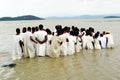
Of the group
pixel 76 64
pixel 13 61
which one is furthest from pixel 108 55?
pixel 13 61

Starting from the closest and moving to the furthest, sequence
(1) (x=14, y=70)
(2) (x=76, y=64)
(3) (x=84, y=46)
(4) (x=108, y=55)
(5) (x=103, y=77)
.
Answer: (5) (x=103, y=77) < (1) (x=14, y=70) < (2) (x=76, y=64) < (4) (x=108, y=55) < (3) (x=84, y=46)

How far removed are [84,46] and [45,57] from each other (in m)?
3.13

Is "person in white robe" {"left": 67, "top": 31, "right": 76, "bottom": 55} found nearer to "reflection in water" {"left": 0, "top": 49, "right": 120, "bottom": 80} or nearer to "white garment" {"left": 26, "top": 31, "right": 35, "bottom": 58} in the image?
"reflection in water" {"left": 0, "top": 49, "right": 120, "bottom": 80}

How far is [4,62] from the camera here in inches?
558

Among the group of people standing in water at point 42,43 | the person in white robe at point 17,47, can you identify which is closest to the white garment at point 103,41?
the group of people standing in water at point 42,43

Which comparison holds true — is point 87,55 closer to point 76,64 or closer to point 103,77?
point 76,64

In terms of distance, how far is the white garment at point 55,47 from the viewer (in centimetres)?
1414

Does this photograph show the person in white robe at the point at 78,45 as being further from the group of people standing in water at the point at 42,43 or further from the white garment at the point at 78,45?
the group of people standing in water at the point at 42,43

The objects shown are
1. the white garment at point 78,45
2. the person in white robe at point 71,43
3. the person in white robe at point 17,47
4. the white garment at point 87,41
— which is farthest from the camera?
the white garment at point 87,41

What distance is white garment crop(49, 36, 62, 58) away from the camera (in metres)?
14.1

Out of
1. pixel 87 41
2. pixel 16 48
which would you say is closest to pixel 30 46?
pixel 16 48

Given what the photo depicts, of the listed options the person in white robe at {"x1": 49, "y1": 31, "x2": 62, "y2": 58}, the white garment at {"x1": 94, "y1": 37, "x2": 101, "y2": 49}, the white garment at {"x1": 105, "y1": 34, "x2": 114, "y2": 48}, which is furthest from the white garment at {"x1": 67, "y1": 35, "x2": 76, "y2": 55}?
the white garment at {"x1": 105, "y1": 34, "x2": 114, "y2": 48}

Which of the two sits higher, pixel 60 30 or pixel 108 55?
pixel 60 30

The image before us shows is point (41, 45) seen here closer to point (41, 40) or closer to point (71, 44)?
point (41, 40)
